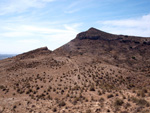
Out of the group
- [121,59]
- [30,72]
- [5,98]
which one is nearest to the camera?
[5,98]

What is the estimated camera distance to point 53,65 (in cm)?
3616

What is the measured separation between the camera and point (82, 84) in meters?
23.6

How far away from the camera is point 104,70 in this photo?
109ft

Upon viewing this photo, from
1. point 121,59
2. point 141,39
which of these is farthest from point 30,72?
point 141,39

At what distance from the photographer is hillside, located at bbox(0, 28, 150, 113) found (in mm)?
13008

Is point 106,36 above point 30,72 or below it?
above

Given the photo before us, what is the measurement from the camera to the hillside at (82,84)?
13.0m

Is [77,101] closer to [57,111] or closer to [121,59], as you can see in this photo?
[57,111]

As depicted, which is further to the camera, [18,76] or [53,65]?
[53,65]

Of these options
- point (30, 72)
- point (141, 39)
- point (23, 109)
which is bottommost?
point (23, 109)

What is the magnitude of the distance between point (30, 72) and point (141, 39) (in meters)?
61.3

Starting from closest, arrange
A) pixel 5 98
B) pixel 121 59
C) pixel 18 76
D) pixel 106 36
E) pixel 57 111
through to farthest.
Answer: pixel 57 111, pixel 5 98, pixel 18 76, pixel 121 59, pixel 106 36

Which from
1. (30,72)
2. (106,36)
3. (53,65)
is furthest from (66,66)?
(106,36)

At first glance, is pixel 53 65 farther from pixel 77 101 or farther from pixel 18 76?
pixel 77 101
